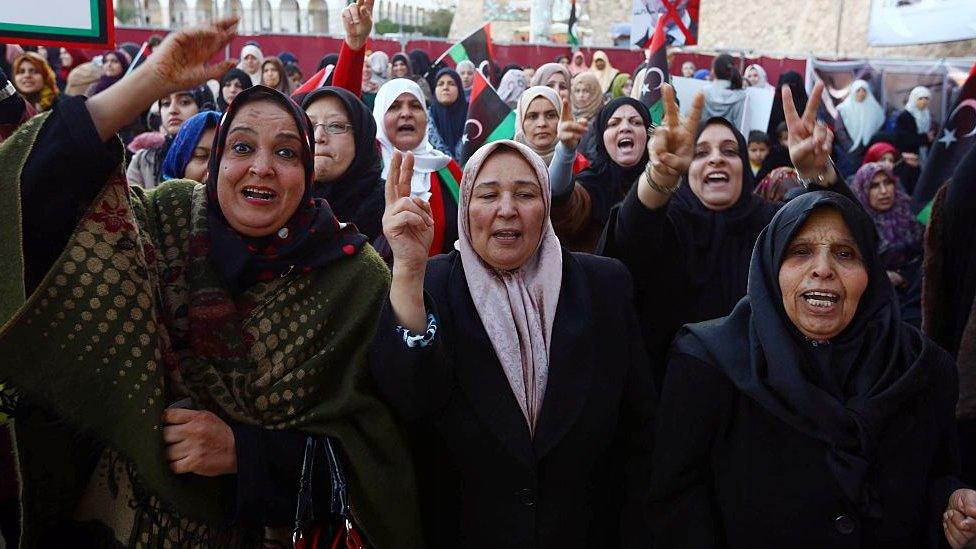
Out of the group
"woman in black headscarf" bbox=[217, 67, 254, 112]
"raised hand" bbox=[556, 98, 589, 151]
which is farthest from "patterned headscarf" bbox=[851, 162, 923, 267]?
"woman in black headscarf" bbox=[217, 67, 254, 112]

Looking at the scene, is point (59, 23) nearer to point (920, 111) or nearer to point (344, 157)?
point (344, 157)

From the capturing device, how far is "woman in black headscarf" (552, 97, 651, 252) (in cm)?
353

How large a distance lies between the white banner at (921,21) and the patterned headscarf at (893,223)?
21.6 ft

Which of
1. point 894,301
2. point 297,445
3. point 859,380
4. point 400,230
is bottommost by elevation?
point 297,445

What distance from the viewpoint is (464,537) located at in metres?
2.03

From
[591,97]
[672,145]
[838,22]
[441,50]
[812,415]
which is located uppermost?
[838,22]

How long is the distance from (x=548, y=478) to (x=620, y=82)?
878cm

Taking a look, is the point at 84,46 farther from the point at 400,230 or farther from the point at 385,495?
the point at 385,495

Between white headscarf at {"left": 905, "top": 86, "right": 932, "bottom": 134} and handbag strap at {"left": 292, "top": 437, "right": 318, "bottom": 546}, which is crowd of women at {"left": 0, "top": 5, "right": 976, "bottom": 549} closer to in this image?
handbag strap at {"left": 292, "top": 437, "right": 318, "bottom": 546}

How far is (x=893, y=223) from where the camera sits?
5207 mm

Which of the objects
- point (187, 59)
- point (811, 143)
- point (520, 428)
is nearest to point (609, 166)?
point (811, 143)

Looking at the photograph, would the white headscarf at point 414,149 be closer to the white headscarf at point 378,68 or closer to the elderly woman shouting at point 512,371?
the elderly woman shouting at point 512,371

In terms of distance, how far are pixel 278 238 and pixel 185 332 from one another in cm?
31

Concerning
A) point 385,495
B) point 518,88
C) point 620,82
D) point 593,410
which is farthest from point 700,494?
point 620,82
